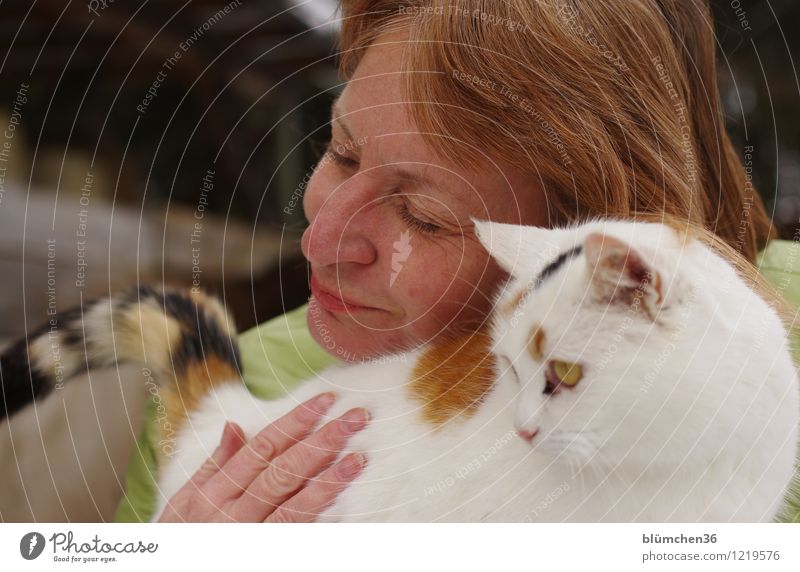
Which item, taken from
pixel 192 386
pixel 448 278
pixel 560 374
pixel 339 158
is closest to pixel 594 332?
pixel 560 374

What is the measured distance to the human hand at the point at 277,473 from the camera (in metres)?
0.49

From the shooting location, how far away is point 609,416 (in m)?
0.41

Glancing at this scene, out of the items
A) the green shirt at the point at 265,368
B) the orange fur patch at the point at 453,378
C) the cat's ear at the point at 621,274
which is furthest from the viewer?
the green shirt at the point at 265,368

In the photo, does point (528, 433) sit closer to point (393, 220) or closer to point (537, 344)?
point (537, 344)

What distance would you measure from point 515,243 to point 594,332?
89 millimetres

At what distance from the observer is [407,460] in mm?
462

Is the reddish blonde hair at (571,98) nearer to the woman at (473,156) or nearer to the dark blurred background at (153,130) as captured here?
the woman at (473,156)

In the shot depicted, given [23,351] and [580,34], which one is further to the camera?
[23,351]

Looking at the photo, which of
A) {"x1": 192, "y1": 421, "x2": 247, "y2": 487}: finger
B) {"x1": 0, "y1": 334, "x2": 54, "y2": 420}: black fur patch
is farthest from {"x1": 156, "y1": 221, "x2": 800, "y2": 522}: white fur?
{"x1": 0, "y1": 334, "x2": 54, "y2": 420}: black fur patch

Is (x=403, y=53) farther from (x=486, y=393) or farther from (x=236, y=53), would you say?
(x=486, y=393)

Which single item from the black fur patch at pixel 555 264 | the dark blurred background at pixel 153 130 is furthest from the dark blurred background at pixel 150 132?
the black fur patch at pixel 555 264

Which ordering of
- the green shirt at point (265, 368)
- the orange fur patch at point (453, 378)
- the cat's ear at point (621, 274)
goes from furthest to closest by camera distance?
the green shirt at point (265, 368)
the orange fur patch at point (453, 378)
the cat's ear at point (621, 274)
